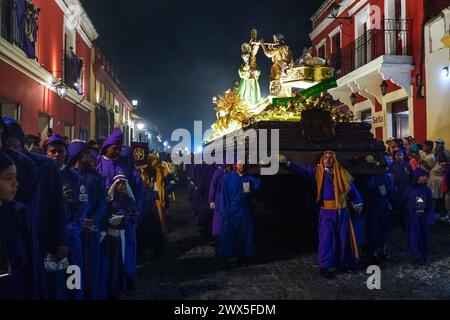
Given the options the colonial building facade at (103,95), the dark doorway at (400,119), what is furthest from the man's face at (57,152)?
the colonial building facade at (103,95)

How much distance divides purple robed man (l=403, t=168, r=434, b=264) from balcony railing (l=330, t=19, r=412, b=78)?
790cm

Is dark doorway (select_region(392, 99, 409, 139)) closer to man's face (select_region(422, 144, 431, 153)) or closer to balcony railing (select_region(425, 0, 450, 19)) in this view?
balcony railing (select_region(425, 0, 450, 19))

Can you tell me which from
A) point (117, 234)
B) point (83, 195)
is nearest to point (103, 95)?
point (117, 234)

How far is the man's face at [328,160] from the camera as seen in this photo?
5.60m

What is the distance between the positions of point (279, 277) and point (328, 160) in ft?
5.30

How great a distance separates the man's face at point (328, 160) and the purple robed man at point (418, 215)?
1544mm

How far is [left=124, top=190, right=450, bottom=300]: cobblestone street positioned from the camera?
4.71 meters

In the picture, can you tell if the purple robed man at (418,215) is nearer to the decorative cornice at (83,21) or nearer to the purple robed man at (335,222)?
the purple robed man at (335,222)

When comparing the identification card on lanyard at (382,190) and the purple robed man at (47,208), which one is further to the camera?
the identification card on lanyard at (382,190)

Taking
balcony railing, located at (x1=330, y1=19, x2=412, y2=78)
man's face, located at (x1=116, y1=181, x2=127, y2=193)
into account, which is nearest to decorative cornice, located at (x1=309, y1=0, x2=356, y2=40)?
balcony railing, located at (x1=330, y1=19, x2=412, y2=78)

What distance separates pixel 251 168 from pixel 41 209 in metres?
3.77

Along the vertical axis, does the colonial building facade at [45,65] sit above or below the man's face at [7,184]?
above
